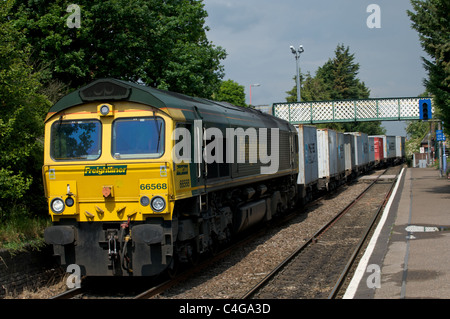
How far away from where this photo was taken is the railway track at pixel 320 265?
8.62 m

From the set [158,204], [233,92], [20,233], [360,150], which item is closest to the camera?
[158,204]

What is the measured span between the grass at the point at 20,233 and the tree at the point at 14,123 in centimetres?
38

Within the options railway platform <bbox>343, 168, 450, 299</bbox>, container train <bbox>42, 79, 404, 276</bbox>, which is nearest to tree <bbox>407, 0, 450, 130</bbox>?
railway platform <bbox>343, 168, 450, 299</bbox>

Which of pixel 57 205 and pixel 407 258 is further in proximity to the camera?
pixel 407 258

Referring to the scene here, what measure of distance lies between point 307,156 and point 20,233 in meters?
13.4

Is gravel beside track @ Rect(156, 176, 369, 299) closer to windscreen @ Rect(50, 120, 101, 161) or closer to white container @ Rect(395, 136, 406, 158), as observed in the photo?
windscreen @ Rect(50, 120, 101, 161)

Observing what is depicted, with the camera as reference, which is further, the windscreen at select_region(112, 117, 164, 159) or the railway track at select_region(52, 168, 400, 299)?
the windscreen at select_region(112, 117, 164, 159)

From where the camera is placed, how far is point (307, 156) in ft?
68.6

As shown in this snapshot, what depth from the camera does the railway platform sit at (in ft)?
25.3

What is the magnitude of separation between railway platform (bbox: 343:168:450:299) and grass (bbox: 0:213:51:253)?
5908 mm

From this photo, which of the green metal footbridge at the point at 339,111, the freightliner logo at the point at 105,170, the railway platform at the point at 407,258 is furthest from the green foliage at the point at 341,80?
the freightliner logo at the point at 105,170

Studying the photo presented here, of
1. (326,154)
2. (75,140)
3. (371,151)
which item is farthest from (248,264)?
A: (371,151)

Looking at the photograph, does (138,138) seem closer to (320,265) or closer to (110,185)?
(110,185)
